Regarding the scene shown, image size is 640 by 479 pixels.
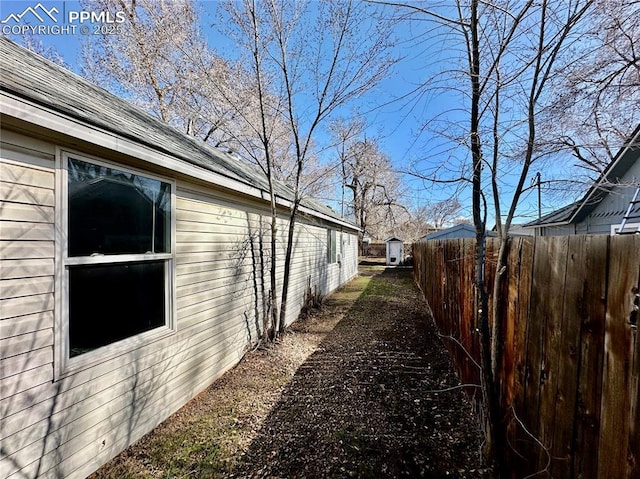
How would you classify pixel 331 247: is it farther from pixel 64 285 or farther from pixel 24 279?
pixel 24 279

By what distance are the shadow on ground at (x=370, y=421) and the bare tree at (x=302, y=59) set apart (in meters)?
1.81

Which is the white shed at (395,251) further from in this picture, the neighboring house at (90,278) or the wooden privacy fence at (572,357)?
the wooden privacy fence at (572,357)

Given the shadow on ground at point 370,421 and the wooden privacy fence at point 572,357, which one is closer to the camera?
the wooden privacy fence at point 572,357

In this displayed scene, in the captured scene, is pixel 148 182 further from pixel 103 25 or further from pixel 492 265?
pixel 103 25

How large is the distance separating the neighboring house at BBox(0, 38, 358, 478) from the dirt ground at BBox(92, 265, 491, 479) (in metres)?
0.38

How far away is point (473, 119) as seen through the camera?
2303mm

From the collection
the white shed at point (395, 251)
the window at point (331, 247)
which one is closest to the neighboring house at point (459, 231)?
the white shed at point (395, 251)

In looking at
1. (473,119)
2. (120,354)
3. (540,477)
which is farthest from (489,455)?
(120,354)

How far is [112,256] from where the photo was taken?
2.66 meters

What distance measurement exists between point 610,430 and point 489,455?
139 centimetres

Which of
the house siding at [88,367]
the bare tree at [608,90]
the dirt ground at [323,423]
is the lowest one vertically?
the dirt ground at [323,423]

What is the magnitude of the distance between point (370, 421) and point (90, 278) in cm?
295

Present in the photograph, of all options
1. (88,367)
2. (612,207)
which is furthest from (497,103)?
(612,207)

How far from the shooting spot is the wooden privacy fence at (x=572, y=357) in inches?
47.7
